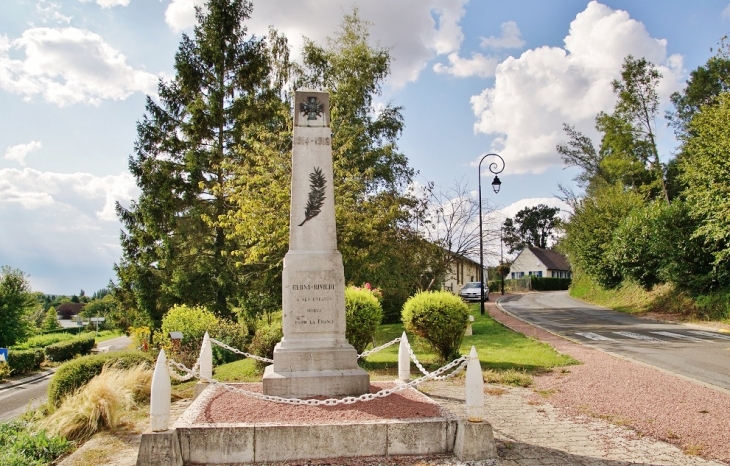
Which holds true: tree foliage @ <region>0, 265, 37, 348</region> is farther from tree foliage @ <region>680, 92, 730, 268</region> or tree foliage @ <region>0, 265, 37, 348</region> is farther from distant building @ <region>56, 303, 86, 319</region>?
distant building @ <region>56, 303, 86, 319</region>

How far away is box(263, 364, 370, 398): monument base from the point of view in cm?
718

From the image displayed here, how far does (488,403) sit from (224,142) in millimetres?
22723

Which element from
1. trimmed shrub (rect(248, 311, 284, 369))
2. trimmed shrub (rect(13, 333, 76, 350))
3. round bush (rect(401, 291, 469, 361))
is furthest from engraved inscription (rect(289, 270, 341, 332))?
trimmed shrub (rect(13, 333, 76, 350))

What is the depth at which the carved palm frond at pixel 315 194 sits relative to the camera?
26.7ft

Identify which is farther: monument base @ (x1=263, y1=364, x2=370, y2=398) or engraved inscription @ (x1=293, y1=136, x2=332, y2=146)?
engraved inscription @ (x1=293, y1=136, x2=332, y2=146)

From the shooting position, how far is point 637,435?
648 centimetres

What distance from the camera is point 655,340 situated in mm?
16297

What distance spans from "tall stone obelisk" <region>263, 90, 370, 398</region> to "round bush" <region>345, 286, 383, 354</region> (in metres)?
4.41

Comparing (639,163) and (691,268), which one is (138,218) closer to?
(691,268)

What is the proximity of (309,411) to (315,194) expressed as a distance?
3.42 meters

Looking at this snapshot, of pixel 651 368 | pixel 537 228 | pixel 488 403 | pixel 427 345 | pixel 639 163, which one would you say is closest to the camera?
pixel 488 403

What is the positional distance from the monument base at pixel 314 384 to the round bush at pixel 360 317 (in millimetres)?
4811

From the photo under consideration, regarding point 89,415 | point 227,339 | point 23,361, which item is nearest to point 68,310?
point 23,361

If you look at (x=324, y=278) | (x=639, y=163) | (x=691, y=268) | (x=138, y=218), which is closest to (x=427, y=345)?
(x=324, y=278)
